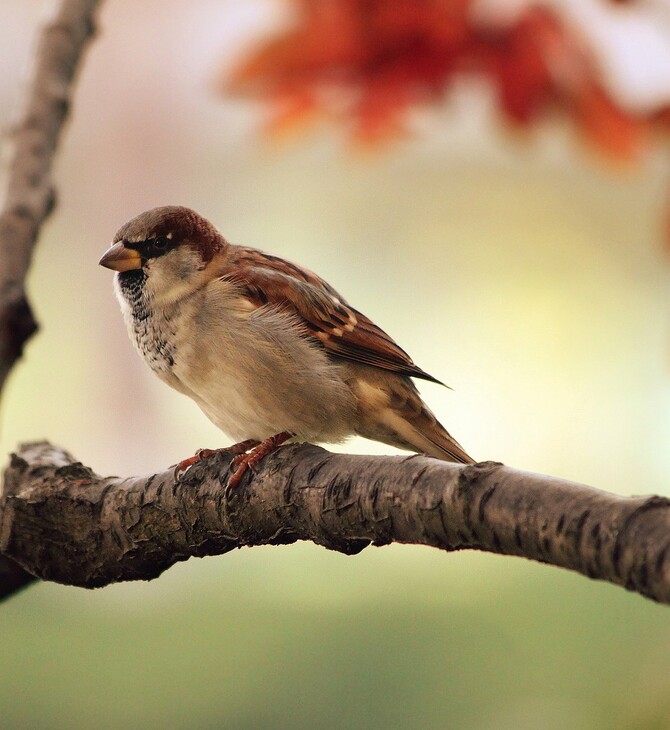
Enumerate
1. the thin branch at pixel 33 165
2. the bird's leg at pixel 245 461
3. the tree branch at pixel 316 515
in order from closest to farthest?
1. the tree branch at pixel 316 515
2. the bird's leg at pixel 245 461
3. the thin branch at pixel 33 165

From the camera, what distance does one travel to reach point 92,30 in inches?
59.2

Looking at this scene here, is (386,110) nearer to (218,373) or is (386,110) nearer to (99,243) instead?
(218,373)

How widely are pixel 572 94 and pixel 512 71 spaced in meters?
0.12

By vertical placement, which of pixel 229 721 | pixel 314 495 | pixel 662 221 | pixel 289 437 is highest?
pixel 662 221

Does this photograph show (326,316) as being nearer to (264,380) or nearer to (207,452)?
(264,380)

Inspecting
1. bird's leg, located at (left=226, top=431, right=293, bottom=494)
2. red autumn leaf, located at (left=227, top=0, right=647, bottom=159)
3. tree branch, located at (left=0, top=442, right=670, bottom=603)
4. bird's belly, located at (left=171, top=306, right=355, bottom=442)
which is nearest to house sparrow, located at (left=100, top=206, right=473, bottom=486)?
bird's belly, located at (left=171, top=306, right=355, bottom=442)

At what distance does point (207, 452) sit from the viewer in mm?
1329

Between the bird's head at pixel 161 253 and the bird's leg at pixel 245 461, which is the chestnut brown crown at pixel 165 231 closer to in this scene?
the bird's head at pixel 161 253

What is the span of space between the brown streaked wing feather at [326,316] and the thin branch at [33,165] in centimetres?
31

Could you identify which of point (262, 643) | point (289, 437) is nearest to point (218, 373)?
point (289, 437)

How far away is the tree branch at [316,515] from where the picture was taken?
723 millimetres

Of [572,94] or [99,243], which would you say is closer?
[572,94]

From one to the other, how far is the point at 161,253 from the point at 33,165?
224 mm

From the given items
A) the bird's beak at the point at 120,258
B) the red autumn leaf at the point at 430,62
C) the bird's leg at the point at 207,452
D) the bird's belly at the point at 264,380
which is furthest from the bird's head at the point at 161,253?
the red autumn leaf at the point at 430,62
